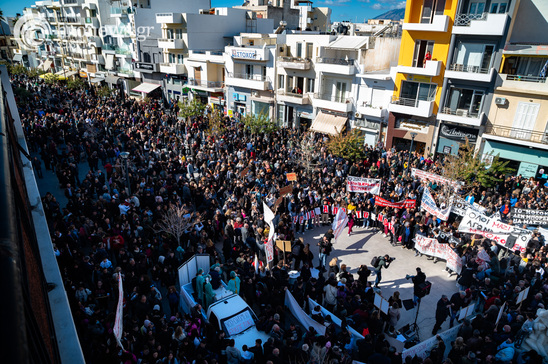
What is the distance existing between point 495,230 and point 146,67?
144 feet

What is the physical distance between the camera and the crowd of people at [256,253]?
8.91 meters

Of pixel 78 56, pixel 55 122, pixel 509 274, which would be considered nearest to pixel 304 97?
pixel 55 122

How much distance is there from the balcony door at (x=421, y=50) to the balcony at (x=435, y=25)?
993mm

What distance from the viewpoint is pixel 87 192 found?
55.0ft

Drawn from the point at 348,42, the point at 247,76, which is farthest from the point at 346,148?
the point at 247,76

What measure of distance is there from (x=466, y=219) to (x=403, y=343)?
6.76 m

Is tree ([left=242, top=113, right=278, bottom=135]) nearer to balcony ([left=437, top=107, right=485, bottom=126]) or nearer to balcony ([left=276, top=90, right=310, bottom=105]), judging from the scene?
balcony ([left=276, top=90, right=310, bottom=105])

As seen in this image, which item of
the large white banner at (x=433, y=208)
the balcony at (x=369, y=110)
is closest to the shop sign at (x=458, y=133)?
the balcony at (x=369, y=110)

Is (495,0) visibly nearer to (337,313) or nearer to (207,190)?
(207,190)

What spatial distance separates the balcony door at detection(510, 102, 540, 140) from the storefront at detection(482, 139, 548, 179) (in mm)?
748

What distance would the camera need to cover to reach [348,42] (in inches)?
1185

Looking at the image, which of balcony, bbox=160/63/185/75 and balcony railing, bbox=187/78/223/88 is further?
balcony, bbox=160/63/185/75

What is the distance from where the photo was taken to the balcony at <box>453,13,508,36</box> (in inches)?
836

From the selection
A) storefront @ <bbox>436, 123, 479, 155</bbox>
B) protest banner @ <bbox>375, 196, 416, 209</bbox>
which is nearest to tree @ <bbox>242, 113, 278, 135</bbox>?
storefront @ <bbox>436, 123, 479, 155</bbox>
